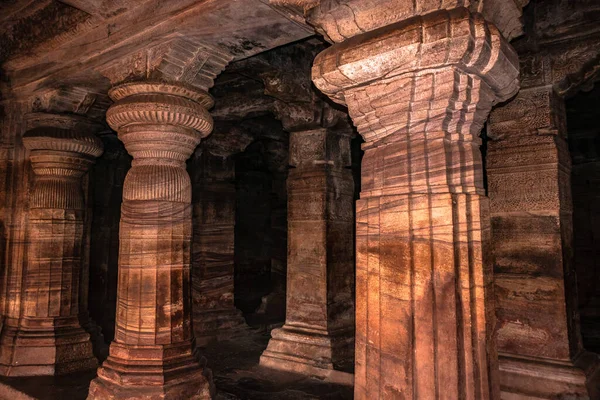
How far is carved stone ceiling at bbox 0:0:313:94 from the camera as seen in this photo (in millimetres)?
3451

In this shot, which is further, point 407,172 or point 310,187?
point 310,187

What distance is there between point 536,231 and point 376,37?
2664 millimetres

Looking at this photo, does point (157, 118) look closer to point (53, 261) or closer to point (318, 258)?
point (318, 258)

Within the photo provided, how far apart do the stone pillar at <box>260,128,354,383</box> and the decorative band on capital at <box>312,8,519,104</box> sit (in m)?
2.88

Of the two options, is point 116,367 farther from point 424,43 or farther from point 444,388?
point 424,43

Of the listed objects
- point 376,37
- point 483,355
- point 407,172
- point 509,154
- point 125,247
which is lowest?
point 483,355

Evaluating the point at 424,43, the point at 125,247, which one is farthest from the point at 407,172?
the point at 125,247

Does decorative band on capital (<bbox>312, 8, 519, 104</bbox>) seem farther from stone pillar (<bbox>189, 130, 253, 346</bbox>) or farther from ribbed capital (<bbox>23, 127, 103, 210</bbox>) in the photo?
stone pillar (<bbox>189, 130, 253, 346</bbox>)

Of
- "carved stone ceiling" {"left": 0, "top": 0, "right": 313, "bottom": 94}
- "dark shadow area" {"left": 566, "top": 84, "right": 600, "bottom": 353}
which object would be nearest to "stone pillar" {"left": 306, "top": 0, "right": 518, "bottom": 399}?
"carved stone ceiling" {"left": 0, "top": 0, "right": 313, "bottom": 94}

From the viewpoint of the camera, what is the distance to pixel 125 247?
12.8 ft

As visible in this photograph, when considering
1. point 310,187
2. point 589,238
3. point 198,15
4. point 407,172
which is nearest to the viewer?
point 407,172

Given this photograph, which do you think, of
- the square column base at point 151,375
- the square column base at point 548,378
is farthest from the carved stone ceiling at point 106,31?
the square column base at point 548,378

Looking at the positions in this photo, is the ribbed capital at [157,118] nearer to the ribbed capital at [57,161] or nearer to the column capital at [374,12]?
the column capital at [374,12]

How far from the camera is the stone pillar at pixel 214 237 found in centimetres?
704
